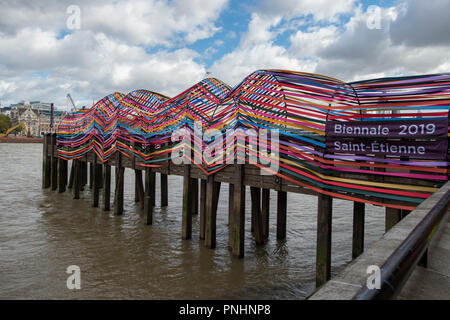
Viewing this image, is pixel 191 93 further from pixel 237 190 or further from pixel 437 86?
pixel 437 86

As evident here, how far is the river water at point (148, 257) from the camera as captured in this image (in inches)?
267

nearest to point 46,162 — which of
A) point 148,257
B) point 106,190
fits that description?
point 106,190

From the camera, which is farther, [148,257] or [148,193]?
[148,193]

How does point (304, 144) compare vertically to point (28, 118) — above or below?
below

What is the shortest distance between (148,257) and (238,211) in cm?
264

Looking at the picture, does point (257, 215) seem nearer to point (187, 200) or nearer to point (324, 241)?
point (187, 200)

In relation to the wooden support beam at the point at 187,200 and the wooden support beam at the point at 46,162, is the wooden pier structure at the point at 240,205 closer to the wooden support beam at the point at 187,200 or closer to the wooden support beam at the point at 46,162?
the wooden support beam at the point at 187,200

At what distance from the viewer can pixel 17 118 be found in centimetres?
12375

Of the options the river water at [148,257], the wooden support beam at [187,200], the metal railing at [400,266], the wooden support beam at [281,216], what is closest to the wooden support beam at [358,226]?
the river water at [148,257]

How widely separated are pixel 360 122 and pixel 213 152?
3.96 meters

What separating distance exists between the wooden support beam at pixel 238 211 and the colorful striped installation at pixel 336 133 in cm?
42

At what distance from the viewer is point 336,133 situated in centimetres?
598

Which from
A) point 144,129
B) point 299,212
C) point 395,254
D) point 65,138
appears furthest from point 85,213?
point 395,254

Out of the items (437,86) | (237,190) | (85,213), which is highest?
(437,86)
